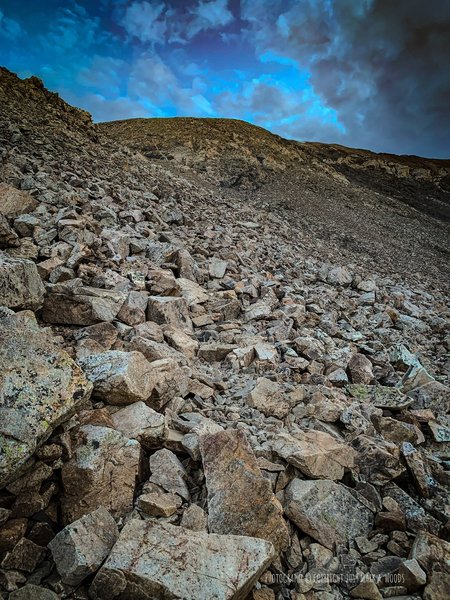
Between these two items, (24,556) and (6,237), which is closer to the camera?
(24,556)

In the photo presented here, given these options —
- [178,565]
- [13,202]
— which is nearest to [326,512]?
[178,565]

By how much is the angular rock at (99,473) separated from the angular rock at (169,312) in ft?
8.79

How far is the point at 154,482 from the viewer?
2.67m

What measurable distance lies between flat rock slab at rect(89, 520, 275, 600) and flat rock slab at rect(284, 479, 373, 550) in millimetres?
523

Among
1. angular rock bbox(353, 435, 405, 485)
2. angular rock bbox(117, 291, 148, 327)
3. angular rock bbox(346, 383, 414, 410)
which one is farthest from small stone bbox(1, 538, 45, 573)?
angular rock bbox(346, 383, 414, 410)

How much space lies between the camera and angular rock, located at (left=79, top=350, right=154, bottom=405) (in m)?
3.12

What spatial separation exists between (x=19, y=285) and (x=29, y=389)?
2.01 m

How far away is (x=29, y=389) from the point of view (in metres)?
2.34

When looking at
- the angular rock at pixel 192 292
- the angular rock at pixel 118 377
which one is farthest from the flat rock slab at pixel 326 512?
the angular rock at pixel 192 292

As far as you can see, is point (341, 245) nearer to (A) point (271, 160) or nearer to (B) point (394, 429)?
(B) point (394, 429)

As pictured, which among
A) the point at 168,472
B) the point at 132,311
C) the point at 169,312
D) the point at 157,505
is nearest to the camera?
the point at 157,505

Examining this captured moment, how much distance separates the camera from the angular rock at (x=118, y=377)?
10.2 ft

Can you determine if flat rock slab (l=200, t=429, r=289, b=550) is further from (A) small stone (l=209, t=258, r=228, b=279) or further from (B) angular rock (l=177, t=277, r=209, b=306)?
(A) small stone (l=209, t=258, r=228, b=279)

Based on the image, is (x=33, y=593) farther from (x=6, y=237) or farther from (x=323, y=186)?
(x=323, y=186)
